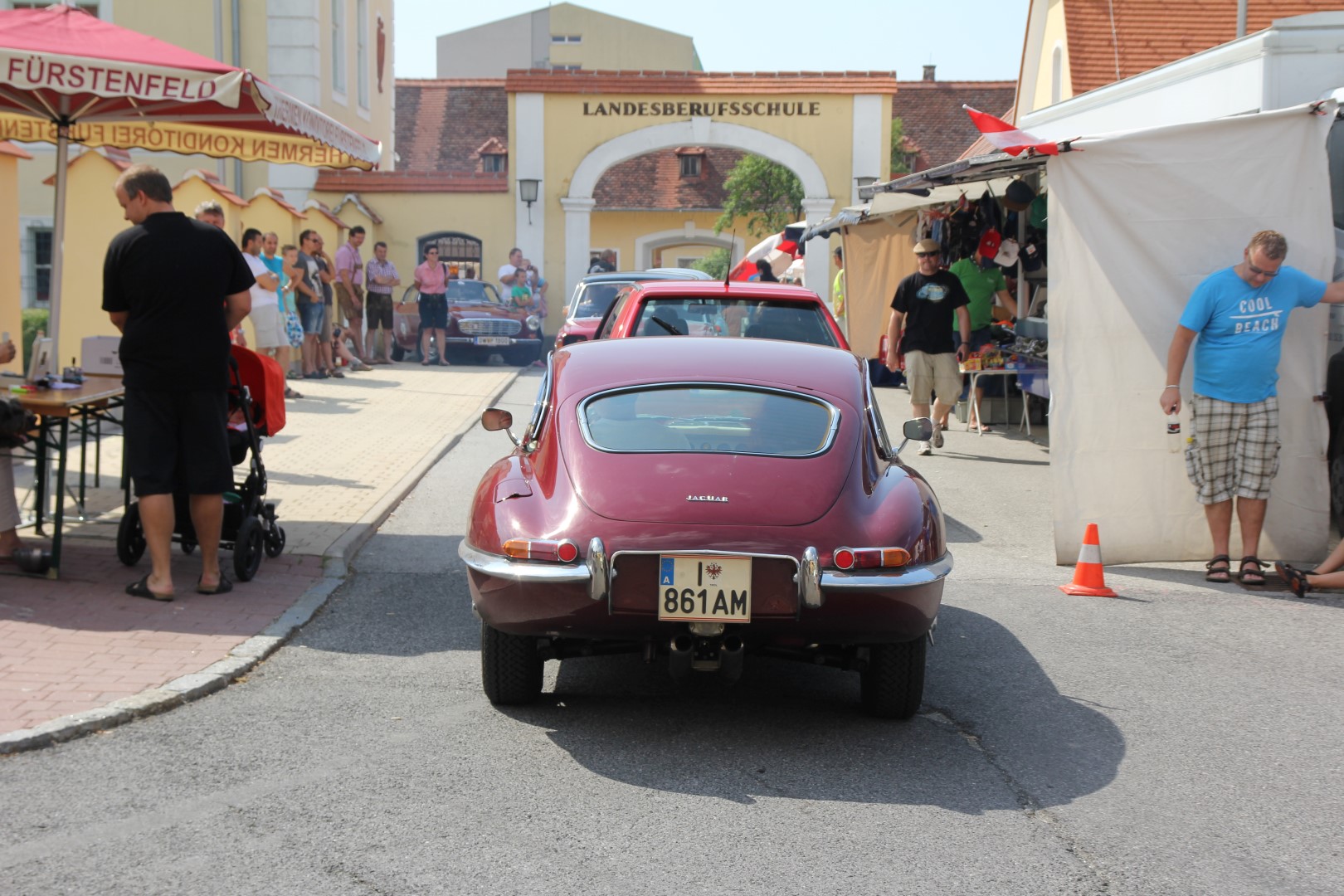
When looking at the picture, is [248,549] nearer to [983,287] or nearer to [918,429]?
[918,429]

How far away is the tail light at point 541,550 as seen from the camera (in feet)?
16.0

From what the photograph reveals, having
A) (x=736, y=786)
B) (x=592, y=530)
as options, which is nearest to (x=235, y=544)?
(x=592, y=530)

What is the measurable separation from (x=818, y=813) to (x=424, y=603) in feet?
11.4

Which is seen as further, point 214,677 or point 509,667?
point 214,677

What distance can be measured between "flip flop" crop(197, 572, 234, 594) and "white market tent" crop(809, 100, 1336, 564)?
480cm

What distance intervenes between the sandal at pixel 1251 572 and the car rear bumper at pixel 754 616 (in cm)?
401

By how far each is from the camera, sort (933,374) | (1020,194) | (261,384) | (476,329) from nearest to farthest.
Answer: (261,384) < (933,374) < (1020,194) < (476,329)

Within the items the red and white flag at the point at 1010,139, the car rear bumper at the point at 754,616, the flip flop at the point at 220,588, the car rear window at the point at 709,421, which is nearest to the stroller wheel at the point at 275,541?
the flip flop at the point at 220,588

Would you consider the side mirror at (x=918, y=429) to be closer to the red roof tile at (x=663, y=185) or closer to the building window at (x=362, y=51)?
the building window at (x=362, y=51)

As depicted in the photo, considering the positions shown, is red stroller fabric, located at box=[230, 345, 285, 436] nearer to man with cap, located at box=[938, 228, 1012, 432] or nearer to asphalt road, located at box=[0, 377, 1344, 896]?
asphalt road, located at box=[0, 377, 1344, 896]

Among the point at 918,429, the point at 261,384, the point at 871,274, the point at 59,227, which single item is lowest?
the point at 918,429

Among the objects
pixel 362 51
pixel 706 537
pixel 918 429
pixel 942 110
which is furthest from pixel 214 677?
pixel 942 110

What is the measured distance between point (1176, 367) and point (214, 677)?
5.62 metres

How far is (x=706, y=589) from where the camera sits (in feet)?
15.7
